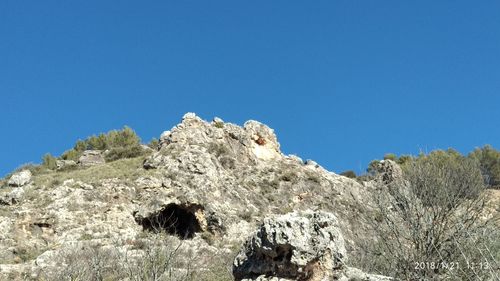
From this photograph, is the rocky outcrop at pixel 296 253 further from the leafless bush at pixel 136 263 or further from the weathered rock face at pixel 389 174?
the weathered rock face at pixel 389 174

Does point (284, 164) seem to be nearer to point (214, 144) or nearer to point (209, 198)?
point (214, 144)

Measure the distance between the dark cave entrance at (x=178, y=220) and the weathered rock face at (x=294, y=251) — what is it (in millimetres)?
17454

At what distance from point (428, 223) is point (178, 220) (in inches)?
842

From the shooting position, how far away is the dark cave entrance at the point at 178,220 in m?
30.8

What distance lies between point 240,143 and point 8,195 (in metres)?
18.4

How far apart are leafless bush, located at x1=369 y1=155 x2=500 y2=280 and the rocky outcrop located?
5.36ft

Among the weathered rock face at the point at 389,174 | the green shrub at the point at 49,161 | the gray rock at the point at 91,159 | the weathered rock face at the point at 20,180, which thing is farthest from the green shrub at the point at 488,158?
the green shrub at the point at 49,161

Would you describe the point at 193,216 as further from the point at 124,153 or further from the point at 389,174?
the point at 124,153

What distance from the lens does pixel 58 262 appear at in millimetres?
23656

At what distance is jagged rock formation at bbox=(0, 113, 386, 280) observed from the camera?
26984mm

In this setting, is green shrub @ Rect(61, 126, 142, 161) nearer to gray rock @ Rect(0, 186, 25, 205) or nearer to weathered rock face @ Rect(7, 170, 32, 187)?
weathered rock face @ Rect(7, 170, 32, 187)

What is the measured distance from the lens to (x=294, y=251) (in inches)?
494

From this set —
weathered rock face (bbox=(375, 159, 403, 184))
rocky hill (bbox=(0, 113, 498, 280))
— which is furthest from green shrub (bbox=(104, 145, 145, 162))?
weathered rock face (bbox=(375, 159, 403, 184))

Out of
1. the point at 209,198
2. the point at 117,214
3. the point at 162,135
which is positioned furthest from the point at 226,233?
the point at 162,135
